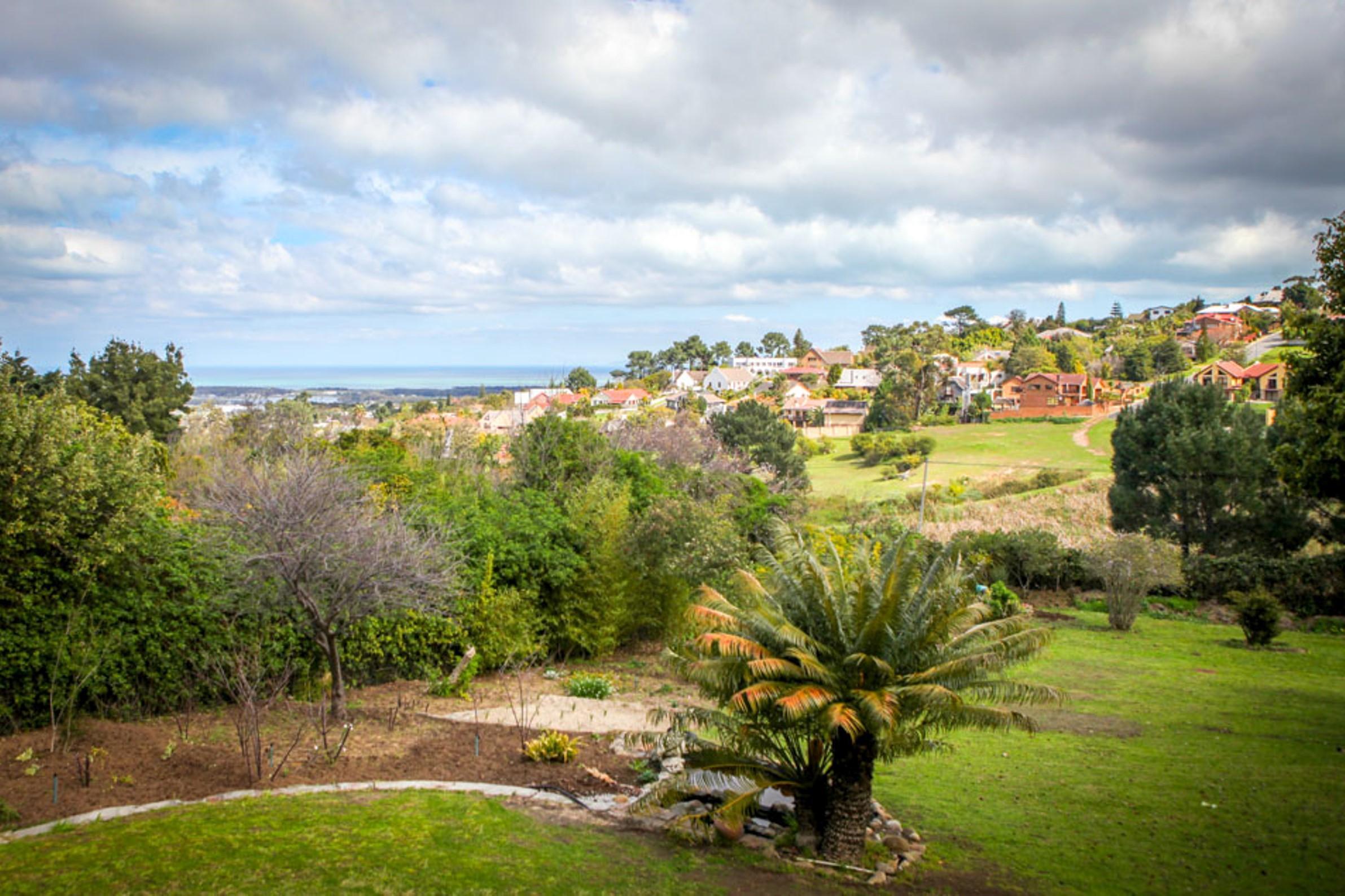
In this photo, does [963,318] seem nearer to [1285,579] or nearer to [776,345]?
[776,345]

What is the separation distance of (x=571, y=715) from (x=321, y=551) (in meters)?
5.01

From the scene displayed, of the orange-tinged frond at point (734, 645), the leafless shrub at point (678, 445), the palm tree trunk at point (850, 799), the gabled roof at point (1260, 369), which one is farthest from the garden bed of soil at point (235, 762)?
the gabled roof at point (1260, 369)

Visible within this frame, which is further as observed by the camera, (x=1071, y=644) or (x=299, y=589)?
(x=1071, y=644)

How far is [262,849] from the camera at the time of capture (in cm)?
716

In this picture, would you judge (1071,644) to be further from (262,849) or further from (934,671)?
(262,849)

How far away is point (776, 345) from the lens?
17012 centimetres

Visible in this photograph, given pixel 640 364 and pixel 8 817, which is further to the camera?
pixel 640 364

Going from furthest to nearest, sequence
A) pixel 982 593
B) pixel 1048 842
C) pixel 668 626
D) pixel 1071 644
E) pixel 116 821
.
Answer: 1. pixel 982 593
2. pixel 1071 644
3. pixel 668 626
4. pixel 1048 842
5. pixel 116 821

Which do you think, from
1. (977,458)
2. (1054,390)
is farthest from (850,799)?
(1054,390)

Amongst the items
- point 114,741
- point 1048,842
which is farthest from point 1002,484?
point 114,741

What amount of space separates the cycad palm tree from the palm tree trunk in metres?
0.01

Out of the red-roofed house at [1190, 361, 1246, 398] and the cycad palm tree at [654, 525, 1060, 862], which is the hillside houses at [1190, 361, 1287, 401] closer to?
the red-roofed house at [1190, 361, 1246, 398]

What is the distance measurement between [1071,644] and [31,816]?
22244 millimetres

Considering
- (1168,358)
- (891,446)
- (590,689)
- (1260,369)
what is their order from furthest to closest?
1. (1168,358)
2. (1260,369)
3. (891,446)
4. (590,689)
